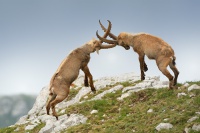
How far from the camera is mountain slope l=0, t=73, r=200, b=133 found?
14.4 meters

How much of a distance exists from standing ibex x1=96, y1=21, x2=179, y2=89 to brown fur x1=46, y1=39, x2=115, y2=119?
1.47 meters

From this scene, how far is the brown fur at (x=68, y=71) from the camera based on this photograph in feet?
58.4

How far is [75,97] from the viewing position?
27.3 meters

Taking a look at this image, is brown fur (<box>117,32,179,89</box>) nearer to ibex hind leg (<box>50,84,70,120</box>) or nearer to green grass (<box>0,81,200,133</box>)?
green grass (<box>0,81,200,133</box>)

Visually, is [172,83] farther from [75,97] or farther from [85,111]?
[75,97]

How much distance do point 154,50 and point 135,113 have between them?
350cm

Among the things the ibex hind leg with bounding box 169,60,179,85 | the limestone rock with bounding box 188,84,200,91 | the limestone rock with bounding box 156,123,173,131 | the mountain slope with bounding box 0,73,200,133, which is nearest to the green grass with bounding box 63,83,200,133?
the mountain slope with bounding box 0,73,200,133

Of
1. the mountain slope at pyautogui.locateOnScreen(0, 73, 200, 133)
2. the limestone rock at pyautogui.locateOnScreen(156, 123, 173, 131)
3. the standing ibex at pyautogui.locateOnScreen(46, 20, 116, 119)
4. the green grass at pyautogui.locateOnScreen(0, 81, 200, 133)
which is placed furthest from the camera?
the standing ibex at pyautogui.locateOnScreen(46, 20, 116, 119)

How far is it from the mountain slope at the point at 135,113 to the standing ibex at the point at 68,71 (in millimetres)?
1397

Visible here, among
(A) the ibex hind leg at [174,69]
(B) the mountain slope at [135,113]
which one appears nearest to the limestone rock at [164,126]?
(B) the mountain slope at [135,113]

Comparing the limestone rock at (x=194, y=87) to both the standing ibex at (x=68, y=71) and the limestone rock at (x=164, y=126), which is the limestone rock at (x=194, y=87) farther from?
the standing ibex at (x=68, y=71)

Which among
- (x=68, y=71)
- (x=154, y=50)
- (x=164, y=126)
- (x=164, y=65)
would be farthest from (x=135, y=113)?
(x=68, y=71)

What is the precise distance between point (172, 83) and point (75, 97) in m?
11.1

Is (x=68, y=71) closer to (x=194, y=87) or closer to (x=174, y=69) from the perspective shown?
(x=174, y=69)
